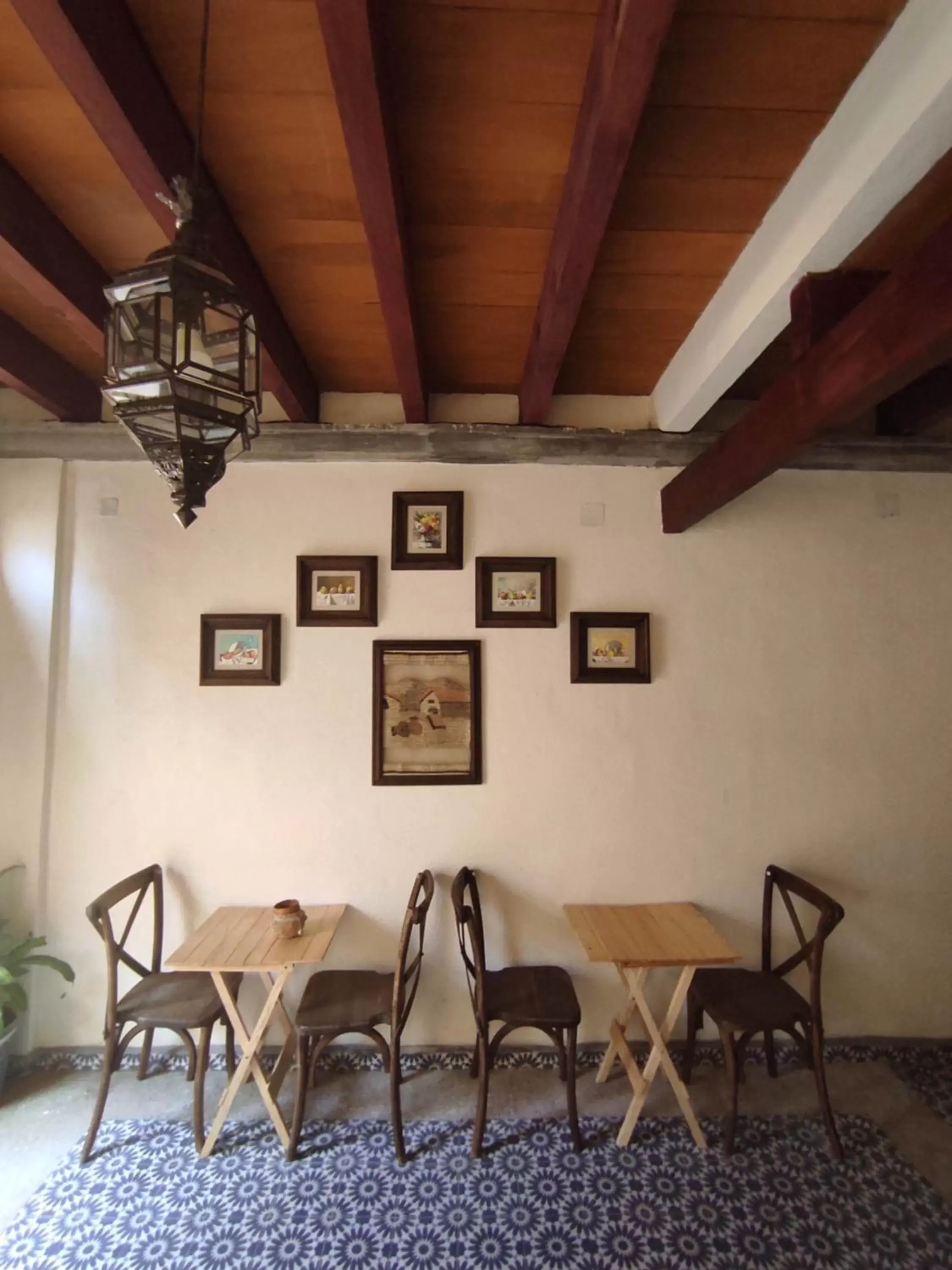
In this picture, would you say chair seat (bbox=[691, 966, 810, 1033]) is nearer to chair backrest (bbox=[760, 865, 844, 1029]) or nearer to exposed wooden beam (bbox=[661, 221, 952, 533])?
chair backrest (bbox=[760, 865, 844, 1029])

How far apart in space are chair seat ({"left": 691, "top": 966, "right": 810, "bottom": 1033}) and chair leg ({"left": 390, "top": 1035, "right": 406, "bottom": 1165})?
108 centimetres

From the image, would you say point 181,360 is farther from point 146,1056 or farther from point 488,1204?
point 146,1056

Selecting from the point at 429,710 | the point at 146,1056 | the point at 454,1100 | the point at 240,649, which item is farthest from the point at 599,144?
the point at 146,1056

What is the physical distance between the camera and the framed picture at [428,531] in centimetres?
261

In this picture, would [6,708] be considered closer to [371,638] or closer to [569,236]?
[371,638]

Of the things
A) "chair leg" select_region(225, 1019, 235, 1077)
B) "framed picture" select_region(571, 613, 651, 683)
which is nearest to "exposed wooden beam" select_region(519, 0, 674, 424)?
"framed picture" select_region(571, 613, 651, 683)

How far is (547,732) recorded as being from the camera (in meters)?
2.61

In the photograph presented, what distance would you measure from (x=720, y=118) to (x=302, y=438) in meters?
1.77

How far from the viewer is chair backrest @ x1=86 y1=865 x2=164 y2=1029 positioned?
6.90 ft

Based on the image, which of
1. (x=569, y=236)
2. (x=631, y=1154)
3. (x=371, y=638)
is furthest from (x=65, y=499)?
(x=631, y=1154)

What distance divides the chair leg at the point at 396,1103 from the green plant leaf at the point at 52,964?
1.27 meters

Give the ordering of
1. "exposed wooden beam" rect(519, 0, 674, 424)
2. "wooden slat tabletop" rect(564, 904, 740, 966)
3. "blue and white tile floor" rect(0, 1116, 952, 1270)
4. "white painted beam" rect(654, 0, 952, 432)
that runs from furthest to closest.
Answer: "wooden slat tabletop" rect(564, 904, 740, 966), "blue and white tile floor" rect(0, 1116, 952, 1270), "white painted beam" rect(654, 0, 952, 432), "exposed wooden beam" rect(519, 0, 674, 424)

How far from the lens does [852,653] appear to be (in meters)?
2.68

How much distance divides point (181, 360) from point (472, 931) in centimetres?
180
